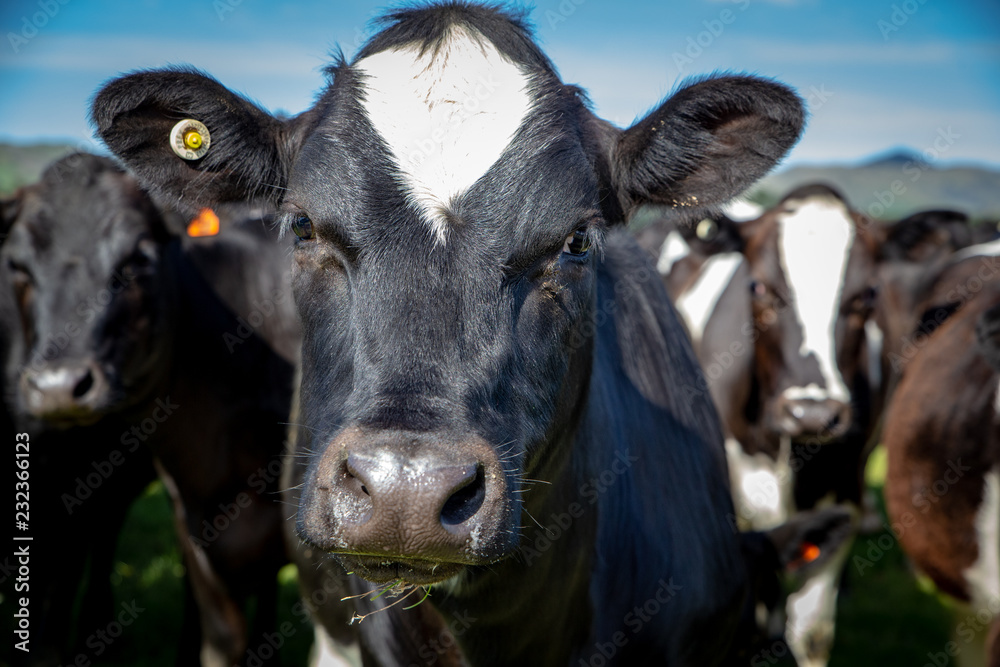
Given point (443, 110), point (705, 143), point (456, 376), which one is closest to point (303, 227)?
point (443, 110)

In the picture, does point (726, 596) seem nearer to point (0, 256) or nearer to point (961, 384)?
point (961, 384)

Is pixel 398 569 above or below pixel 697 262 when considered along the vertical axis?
below

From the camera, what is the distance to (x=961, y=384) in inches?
181

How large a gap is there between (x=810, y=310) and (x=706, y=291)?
1.87m

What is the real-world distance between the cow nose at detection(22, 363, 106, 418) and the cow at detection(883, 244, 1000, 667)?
388 centimetres

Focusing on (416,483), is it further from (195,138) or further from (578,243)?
(195,138)

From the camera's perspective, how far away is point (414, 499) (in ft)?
5.16

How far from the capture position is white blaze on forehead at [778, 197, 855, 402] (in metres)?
5.14

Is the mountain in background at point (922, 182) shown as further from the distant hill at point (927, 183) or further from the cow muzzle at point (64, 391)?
the cow muzzle at point (64, 391)

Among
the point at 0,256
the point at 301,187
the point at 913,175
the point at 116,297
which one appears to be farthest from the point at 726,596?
the point at 913,175

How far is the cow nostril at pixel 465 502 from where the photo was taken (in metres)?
1.64

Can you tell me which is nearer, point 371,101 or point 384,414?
point 384,414

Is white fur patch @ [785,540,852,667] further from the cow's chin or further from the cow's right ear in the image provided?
the cow's right ear

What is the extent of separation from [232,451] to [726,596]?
2679mm
